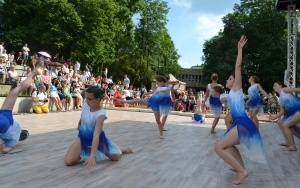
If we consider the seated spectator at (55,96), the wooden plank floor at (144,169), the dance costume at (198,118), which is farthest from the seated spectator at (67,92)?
the wooden plank floor at (144,169)

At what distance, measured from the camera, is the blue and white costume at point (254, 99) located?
9.38 metres

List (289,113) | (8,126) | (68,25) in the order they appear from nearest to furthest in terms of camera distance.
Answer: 1. (8,126)
2. (289,113)
3. (68,25)

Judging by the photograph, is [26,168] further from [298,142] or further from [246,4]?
[246,4]

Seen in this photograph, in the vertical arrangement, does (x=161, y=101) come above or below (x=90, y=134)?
above

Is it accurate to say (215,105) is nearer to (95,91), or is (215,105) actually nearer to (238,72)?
(238,72)

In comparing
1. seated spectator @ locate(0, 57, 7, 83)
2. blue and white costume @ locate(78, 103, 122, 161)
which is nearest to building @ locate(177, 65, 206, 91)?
seated spectator @ locate(0, 57, 7, 83)

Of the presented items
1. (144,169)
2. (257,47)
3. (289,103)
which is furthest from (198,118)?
(257,47)

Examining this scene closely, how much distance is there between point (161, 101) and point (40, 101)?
786cm

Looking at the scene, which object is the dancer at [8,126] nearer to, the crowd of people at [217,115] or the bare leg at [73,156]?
the crowd of people at [217,115]

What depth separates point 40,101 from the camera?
1463 centimetres

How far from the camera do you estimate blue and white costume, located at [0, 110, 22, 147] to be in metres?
5.69

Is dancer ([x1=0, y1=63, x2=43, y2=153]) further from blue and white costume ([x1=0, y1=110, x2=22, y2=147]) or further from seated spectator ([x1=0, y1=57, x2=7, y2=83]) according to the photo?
seated spectator ([x1=0, y1=57, x2=7, y2=83])

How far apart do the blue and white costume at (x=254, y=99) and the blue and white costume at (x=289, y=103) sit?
5.74 feet

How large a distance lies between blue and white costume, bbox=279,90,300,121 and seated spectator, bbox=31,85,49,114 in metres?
10.4
